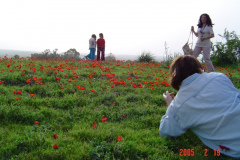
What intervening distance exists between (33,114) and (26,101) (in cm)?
70

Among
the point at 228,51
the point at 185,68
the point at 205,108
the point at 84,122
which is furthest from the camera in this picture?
the point at 228,51

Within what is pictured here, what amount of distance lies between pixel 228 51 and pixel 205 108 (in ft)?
34.0

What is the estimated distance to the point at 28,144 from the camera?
8.39 ft

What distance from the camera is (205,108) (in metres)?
2.33

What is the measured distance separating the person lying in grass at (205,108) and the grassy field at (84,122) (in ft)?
0.89

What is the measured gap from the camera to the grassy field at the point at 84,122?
250 cm

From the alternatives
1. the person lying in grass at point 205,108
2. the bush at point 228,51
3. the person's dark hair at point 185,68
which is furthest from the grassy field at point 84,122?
the bush at point 228,51

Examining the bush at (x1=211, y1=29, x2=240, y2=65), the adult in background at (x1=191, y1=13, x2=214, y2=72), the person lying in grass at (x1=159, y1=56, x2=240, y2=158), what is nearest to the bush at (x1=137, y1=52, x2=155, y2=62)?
the bush at (x1=211, y1=29, x2=240, y2=65)

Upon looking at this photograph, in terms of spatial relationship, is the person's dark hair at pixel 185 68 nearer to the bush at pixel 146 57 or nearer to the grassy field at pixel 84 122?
the grassy field at pixel 84 122

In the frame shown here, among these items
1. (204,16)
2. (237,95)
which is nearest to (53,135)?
(237,95)

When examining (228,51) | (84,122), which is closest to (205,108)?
(84,122)

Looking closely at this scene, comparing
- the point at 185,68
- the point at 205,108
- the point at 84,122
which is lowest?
the point at 84,122

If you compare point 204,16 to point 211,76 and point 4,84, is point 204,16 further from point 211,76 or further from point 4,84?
point 4,84

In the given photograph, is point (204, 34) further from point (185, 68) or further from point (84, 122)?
point (84, 122)
